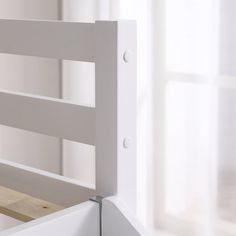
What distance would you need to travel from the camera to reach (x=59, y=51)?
102 centimetres

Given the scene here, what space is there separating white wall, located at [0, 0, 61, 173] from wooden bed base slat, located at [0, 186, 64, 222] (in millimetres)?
1072

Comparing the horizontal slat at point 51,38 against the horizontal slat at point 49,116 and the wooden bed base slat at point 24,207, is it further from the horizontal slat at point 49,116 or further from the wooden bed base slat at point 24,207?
the wooden bed base slat at point 24,207

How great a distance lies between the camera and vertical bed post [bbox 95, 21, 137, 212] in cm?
93

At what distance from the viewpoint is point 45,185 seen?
1082 millimetres

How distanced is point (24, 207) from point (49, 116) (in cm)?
22

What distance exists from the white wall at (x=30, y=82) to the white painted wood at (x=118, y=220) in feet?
4.53

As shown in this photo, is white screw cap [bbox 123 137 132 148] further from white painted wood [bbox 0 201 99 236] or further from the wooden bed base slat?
the wooden bed base slat

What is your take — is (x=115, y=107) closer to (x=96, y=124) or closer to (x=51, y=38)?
(x=96, y=124)

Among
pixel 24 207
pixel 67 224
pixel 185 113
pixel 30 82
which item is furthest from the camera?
pixel 30 82

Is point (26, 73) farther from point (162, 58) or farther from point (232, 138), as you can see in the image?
point (232, 138)

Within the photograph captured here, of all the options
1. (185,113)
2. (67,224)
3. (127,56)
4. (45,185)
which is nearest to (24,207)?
(45,185)

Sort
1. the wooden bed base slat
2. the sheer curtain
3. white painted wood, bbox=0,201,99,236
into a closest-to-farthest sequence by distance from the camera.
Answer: white painted wood, bbox=0,201,99,236
the wooden bed base slat
the sheer curtain

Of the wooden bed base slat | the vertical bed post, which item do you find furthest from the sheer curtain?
the vertical bed post

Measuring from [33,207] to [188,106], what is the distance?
0.93 metres
